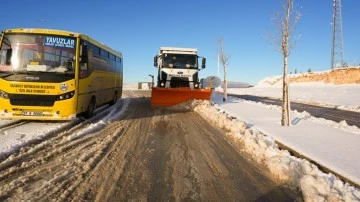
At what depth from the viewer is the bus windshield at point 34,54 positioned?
10.6 meters

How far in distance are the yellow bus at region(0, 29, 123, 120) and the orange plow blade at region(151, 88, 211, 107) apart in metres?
6.24

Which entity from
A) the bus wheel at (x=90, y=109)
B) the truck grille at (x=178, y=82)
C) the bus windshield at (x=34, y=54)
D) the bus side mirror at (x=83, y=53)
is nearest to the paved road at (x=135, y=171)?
the bus windshield at (x=34, y=54)

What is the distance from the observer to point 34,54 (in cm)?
1074

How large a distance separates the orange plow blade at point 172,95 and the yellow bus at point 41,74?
20.5 feet

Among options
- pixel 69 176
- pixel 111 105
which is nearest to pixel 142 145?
pixel 69 176

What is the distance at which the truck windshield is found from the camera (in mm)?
18906

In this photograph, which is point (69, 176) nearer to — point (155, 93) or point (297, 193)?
point (297, 193)

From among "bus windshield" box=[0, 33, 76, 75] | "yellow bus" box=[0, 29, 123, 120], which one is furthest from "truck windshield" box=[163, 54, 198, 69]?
"bus windshield" box=[0, 33, 76, 75]

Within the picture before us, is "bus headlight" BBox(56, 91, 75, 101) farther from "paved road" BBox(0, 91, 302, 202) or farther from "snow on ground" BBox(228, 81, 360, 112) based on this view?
"snow on ground" BBox(228, 81, 360, 112)

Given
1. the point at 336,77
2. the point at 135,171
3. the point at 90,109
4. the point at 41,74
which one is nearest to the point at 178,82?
the point at 90,109

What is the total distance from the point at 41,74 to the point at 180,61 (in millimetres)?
9627

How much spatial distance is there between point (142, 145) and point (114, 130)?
7.54 ft

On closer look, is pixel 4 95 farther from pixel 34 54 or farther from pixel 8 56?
pixel 34 54

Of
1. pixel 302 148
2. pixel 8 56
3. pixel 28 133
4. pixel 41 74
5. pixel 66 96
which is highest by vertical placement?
pixel 8 56
